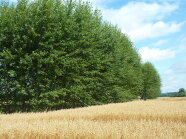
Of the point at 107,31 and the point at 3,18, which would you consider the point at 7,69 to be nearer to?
the point at 3,18

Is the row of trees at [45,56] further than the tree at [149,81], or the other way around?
the tree at [149,81]

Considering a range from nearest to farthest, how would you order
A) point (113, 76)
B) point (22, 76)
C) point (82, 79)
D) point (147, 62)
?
point (22, 76) < point (82, 79) < point (113, 76) < point (147, 62)

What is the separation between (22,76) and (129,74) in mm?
18579

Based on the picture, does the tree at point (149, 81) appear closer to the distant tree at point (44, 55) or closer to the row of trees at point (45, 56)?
the row of trees at point (45, 56)

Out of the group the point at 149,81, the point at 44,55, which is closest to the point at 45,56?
the point at 44,55

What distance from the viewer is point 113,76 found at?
32781mm

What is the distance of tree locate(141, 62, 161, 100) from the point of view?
6786 centimetres

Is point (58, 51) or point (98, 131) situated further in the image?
point (58, 51)

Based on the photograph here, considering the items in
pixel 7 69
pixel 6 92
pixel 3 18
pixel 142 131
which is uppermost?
pixel 3 18

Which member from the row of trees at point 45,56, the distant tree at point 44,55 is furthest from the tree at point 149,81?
the distant tree at point 44,55

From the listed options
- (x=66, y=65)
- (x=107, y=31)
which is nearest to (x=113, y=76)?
(x=107, y=31)

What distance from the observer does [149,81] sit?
68375 millimetres

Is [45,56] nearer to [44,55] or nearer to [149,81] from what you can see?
[44,55]

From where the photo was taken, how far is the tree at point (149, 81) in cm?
6786
